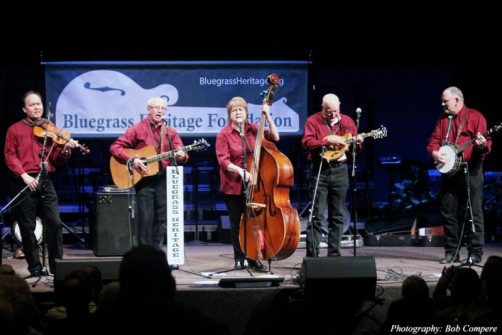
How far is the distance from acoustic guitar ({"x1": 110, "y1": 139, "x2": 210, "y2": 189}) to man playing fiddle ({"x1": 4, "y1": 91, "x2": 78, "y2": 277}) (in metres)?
0.82

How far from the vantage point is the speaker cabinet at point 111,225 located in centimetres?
1036

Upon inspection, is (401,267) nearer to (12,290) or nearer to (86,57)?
(12,290)

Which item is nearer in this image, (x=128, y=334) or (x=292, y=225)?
(x=128, y=334)

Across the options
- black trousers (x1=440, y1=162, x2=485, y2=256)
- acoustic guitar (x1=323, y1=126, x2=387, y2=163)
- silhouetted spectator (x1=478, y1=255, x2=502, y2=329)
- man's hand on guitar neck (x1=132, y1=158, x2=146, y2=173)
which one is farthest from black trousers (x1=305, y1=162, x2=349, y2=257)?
silhouetted spectator (x1=478, y1=255, x2=502, y2=329)

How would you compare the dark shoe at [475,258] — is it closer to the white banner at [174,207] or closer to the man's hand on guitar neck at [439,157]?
the man's hand on guitar neck at [439,157]

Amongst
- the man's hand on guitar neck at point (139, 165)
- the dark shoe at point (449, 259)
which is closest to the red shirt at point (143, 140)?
the man's hand on guitar neck at point (139, 165)

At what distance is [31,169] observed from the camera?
8.73 meters

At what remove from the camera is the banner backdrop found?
11383 mm

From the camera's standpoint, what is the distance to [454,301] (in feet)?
17.0

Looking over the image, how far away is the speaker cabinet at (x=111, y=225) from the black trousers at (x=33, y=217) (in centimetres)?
148

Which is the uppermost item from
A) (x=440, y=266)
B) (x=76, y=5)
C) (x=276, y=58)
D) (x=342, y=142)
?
(x=76, y=5)

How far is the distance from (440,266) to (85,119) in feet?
17.5

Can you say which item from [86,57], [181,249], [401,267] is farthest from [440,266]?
[86,57]

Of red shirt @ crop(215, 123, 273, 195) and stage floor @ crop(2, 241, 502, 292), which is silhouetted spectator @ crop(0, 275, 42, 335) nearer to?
stage floor @ crop(2, 241, 502, 292)
